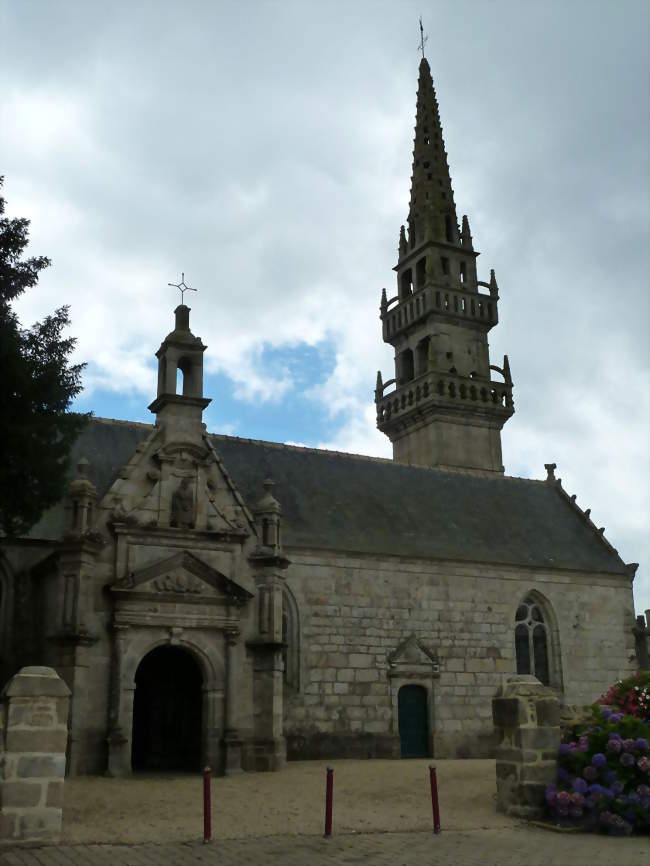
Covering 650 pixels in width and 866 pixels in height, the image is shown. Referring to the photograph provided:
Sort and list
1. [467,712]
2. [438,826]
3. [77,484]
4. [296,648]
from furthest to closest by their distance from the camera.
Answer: [467,712] → [296,648] → [77,484] → [438,826]

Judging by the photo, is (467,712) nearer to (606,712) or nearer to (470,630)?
(470,630)

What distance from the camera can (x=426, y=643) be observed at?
78.5 feet

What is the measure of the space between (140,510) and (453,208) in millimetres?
32852

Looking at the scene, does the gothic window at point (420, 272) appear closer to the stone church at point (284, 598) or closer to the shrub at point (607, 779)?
the stone church at point (284, 598)

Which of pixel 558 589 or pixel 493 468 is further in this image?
pixel 493 468

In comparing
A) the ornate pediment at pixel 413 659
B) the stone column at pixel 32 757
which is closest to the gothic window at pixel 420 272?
the ornate pediment at pixel 413 659

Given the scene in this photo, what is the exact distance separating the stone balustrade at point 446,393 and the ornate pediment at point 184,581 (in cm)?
2273

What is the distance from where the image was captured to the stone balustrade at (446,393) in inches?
1591

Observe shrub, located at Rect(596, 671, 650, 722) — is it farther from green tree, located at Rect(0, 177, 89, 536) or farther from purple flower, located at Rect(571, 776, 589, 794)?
green tree, located at Rect(0, 177, 89, 536)

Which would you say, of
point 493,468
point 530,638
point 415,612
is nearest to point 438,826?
point 415,612

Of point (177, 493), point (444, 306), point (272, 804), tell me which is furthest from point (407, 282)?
point (272, 804)

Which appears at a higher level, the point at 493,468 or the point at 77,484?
the point at 493,468

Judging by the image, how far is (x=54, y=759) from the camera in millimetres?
9875

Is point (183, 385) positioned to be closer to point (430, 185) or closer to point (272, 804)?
point (272, 804)
